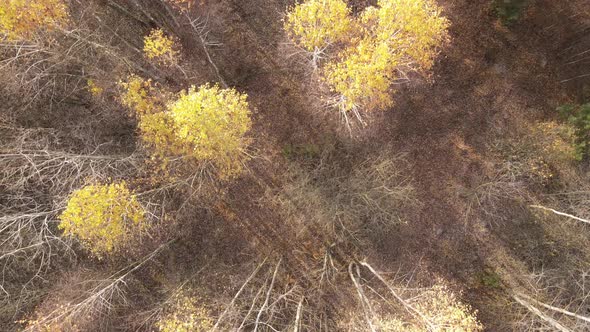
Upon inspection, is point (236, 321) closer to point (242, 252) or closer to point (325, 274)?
point (242, 252)

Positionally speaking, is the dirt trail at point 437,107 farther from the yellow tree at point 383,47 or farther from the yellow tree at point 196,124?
the yellow tree at point 383,47

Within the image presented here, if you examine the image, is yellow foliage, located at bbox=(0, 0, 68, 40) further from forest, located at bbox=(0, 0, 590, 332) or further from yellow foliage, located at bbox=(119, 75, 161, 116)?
yellow foliage, located at bbox=(119, 75, 161, 116)

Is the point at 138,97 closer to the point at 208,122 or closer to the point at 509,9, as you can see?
the point at 208,122

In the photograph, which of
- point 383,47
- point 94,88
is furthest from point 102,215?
point 383,47

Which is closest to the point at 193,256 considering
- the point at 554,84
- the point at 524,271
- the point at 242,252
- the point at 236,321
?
the point at 242,252

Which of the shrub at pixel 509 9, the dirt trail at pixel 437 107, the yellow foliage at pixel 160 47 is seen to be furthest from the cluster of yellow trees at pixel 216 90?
the shrub at pixel 509 9

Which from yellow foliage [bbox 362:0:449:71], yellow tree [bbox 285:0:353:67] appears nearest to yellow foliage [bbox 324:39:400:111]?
yellow foliage [bbox 362:0:449:71]

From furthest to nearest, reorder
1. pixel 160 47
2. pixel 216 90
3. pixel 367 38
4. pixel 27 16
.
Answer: pixel 160 47
pixel 367 38
pixel 27 16
pixel 216 90

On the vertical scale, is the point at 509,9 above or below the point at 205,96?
below
